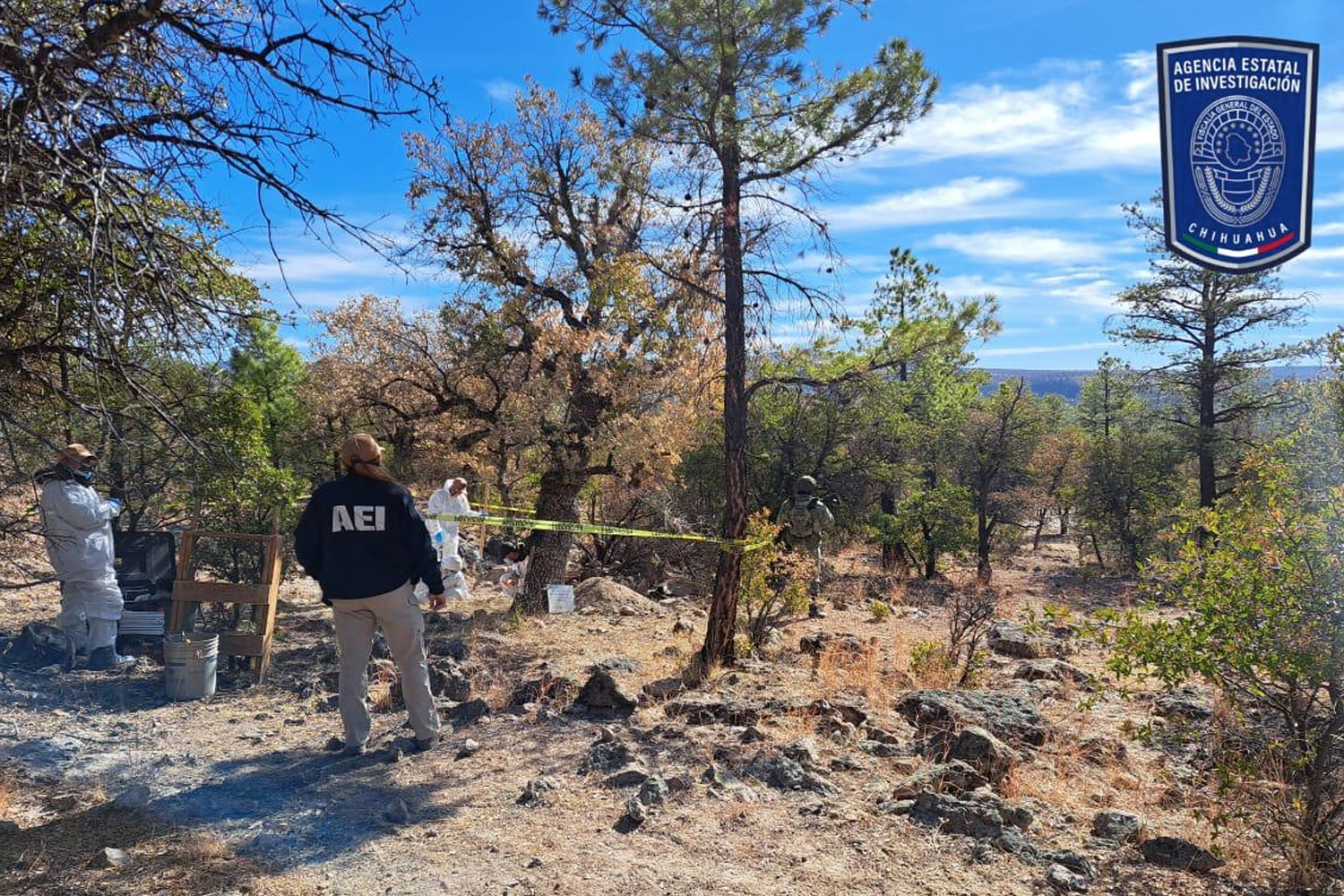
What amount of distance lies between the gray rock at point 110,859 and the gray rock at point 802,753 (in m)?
3.47

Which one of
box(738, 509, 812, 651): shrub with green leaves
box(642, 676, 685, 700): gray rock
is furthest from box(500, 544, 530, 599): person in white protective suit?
box(642, 676, 685, 700): gray rock

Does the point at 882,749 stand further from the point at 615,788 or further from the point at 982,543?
the point at 982,543

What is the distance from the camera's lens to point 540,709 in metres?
6.71

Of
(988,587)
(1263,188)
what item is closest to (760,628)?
(1263,188)

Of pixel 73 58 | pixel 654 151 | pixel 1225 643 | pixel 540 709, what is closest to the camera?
pixel 73 58

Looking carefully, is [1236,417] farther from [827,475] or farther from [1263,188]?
[1263,188]

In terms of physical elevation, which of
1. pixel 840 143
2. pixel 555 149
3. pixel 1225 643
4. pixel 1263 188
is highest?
pixel 555 149

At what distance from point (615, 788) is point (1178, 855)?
2832 millimetres

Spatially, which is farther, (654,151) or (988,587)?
(988,587)

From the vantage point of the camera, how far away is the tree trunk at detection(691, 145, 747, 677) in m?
8.20

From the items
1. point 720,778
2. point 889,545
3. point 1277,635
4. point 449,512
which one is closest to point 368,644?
point 720,778

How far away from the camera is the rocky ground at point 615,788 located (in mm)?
4074

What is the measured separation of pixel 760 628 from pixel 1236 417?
756 inches

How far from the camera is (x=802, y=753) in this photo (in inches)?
222
